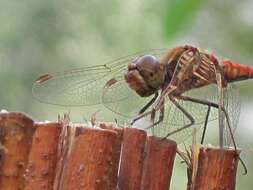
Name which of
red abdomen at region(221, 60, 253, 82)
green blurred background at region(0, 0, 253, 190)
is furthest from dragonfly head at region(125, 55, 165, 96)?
green blurred background at region(0, 0, 253, 190)

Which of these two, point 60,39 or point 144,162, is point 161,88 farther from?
point 60,39

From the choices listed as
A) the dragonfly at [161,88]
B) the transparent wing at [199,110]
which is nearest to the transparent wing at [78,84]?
the dragonfly at [161,88]

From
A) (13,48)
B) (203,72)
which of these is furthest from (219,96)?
(13,48)

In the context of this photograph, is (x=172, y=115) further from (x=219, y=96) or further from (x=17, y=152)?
(x=17, y=152)

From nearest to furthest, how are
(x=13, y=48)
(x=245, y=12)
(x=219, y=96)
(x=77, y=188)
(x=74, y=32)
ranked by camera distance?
(x=77, y=188), (x=219, y=96), (x=245, y=12), (x=13, y=48), (x=74, y=32)

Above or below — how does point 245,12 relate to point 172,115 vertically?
above

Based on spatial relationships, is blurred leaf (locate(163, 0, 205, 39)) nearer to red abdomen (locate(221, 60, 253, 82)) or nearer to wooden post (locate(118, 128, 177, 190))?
wooden post (locate(118, 128, 177, 190))
